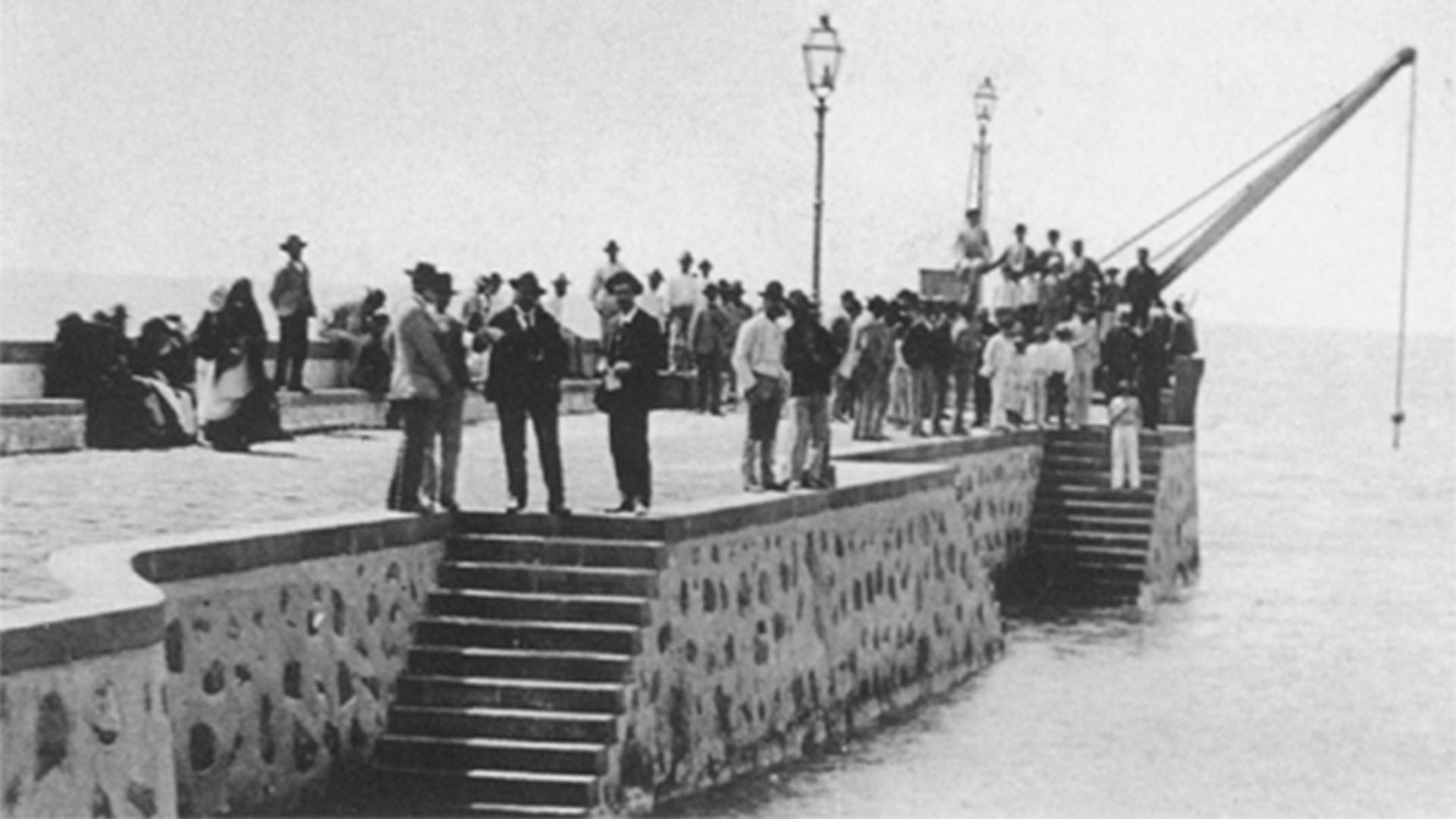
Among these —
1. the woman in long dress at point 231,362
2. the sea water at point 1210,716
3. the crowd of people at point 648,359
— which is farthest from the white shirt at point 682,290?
the woman in long dress at point 231,362

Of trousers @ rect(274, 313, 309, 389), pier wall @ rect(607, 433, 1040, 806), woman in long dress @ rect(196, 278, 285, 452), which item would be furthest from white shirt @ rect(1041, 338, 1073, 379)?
woman in long dress @ rect(196, 278, 285, 452)

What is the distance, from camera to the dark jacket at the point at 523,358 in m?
18.3

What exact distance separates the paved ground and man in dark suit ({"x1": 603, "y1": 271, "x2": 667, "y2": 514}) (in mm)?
1187

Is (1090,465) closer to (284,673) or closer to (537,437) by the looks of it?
(537,437)

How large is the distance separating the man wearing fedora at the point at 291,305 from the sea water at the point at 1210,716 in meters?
7.21

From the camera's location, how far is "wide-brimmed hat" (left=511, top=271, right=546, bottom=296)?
60.6 ft

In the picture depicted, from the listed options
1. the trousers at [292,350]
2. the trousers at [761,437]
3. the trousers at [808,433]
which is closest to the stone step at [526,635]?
the trousers at [761,437]

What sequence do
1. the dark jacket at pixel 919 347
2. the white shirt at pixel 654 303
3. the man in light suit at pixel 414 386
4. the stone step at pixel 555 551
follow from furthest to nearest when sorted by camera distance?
the white shirt at pixel 654 303
the dark jacket at pixel 919 347
the stone step at pixel 555 551
the man in light suit at pixel 414 386

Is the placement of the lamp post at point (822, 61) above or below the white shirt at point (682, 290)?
above

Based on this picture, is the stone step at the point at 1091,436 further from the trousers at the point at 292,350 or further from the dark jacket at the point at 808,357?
the dark jacket at the point at 808,357

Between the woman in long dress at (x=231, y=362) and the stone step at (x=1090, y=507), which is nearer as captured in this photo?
the woman in long dress at (x=231, y=362)

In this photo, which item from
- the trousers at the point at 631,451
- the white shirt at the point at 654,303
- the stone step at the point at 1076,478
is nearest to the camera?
the trousers at the point at 631,451

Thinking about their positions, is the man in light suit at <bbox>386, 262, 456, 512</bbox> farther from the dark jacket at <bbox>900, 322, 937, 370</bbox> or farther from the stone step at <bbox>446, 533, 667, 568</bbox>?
the dark jacket at <bbox>900, 322, 937, 370</bbox>

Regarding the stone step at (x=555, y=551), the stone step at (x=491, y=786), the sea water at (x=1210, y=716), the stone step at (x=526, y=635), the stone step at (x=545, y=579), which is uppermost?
the stone step at (x=555, y=551)
